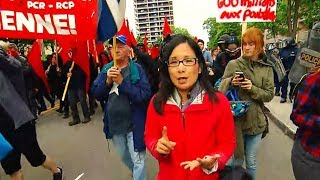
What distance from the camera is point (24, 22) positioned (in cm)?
460

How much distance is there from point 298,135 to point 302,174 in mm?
226

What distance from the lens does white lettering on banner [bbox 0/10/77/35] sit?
455 cm

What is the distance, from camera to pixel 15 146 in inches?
172

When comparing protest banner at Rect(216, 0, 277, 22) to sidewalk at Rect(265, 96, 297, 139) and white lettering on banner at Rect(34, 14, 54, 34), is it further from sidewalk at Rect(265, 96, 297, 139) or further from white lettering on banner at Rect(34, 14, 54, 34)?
white lettering on banner at Rect(34, 14, 54, 34)

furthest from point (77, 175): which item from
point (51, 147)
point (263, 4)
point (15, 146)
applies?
point (263, 4)

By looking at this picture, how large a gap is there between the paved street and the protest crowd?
3.07 feet

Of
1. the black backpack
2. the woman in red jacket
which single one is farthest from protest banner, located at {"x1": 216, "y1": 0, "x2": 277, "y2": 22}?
the black backpack

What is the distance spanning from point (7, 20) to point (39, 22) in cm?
34

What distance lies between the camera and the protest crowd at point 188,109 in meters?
2.19

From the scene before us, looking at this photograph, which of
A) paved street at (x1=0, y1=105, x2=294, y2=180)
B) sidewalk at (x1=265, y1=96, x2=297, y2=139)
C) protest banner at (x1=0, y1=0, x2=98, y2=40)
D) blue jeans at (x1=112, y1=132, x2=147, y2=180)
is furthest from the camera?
sidewalk at (x1=265, y1=96, x2=297, y2=139)

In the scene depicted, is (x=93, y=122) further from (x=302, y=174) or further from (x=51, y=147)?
(x=302, y=174)

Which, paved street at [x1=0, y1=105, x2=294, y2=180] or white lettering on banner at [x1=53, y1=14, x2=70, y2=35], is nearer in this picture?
white lettering on banner at [x1=53, y1=14, x2=70, y2=35]

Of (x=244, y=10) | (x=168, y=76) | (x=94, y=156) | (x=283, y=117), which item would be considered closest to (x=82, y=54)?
(x=94, y=156)

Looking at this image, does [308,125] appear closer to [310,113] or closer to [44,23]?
[310,113]
